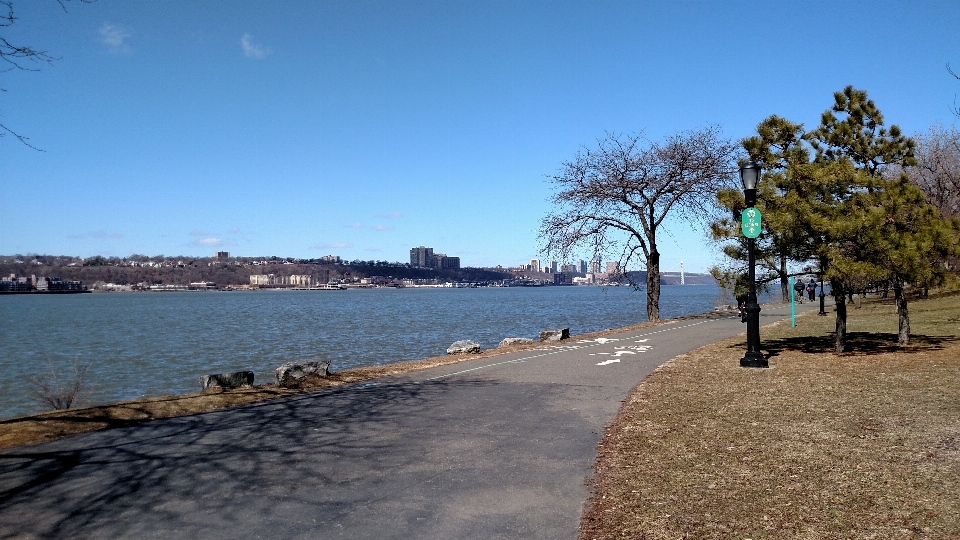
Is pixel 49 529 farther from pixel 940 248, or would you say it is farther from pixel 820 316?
pixel 820 316

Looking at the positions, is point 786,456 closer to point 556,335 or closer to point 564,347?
point 564,347

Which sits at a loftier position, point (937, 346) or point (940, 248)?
point (940, 248)

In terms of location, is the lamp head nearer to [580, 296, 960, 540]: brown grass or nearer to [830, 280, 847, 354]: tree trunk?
[830, 280, 847, 354]: tree trunk

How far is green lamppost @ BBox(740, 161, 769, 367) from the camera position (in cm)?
1264

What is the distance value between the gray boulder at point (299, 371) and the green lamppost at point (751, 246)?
8.32m

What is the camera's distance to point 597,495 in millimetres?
5445

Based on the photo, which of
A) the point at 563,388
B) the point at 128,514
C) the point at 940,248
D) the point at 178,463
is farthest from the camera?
the point at 940,248

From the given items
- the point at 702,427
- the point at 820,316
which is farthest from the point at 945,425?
the point at 820,316

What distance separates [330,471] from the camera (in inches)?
244

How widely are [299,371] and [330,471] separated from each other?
627cm

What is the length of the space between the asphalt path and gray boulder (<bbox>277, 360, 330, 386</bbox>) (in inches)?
68.8

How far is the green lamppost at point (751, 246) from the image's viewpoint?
12.6 m

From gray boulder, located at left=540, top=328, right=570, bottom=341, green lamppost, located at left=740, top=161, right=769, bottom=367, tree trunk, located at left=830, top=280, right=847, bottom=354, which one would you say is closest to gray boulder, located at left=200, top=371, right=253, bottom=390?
green lamppost, located at left=740, top=161, right=769, bottom=367

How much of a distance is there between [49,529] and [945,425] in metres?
8.74
